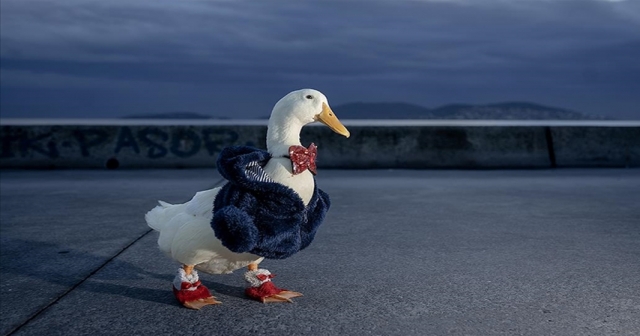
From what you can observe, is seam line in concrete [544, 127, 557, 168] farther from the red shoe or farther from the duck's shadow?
the red shoe

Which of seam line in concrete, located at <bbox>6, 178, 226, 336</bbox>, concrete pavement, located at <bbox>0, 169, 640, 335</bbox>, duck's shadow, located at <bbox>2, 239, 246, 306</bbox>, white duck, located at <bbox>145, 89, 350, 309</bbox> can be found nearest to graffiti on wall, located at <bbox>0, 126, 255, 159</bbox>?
concrete pavement, located at <bbox>0, 169, 640, 335</bbox>

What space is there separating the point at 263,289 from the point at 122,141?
838cm

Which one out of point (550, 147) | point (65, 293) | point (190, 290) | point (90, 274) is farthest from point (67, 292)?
point (550, 147)

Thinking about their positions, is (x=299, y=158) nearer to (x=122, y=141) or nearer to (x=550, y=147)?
(x=122, y=141)

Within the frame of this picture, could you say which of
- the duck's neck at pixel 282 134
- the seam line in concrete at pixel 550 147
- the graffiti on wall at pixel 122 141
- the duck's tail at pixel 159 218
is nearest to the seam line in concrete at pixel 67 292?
the duck's tail at pixel 159 218

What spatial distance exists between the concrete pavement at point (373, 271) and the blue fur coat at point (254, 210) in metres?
0.36

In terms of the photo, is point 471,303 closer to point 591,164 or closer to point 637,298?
point 637,298

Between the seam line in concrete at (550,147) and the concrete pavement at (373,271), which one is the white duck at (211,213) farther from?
the seam line in concrete at (550,147)

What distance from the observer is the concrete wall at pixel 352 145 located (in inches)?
440

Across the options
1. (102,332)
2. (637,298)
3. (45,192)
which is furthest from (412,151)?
(102,332)

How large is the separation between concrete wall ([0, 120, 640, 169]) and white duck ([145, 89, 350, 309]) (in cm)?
783

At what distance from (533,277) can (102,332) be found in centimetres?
239

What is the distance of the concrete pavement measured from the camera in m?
3.11

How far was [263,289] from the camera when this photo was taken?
3432 mm
